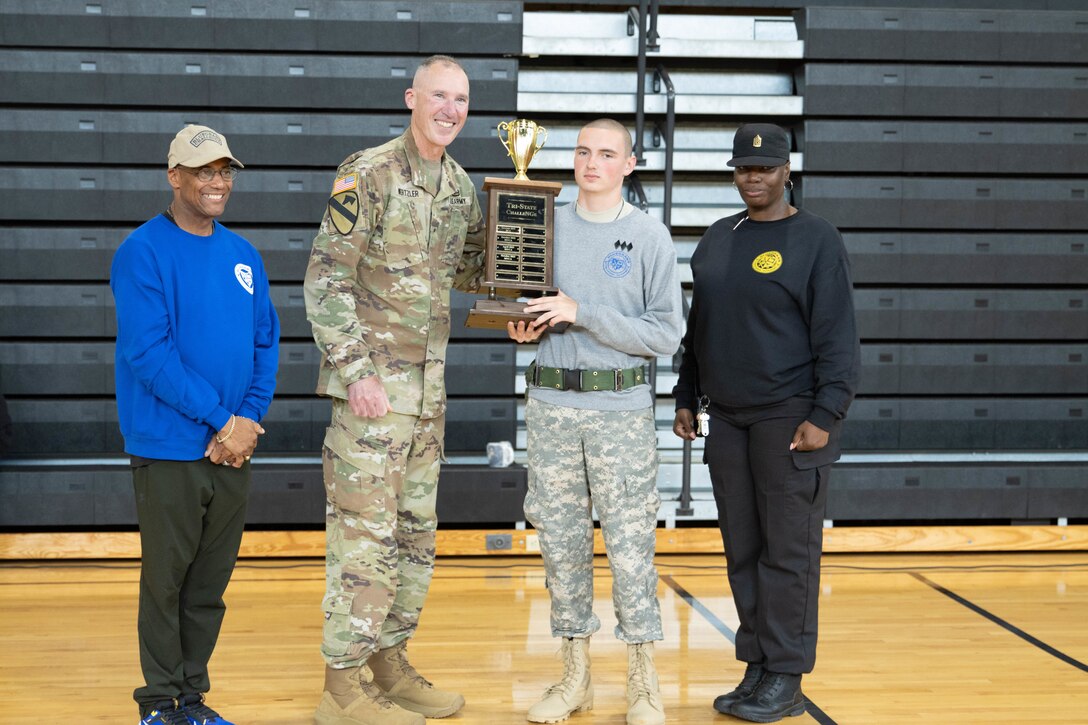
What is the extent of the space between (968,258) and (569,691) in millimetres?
3471

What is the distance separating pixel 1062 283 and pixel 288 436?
384cm

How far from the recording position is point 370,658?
312 centimetres

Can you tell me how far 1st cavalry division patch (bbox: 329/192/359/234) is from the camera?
9.23 ft

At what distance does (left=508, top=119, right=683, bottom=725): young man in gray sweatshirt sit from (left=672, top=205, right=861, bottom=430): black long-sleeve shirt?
22 centimetres

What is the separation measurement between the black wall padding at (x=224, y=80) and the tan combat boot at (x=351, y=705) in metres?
3.11

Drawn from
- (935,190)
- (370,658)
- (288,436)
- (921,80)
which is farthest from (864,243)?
(370,658)

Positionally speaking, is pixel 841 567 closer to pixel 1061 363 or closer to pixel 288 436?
pixel 1061 363

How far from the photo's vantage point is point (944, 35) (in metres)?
5.47

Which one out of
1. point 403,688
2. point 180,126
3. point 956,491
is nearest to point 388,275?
point 403,688

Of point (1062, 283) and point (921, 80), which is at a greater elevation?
point (921, 80)

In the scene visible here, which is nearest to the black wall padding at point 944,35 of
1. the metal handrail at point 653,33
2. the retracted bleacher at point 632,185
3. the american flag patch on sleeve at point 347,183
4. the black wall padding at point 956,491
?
the retracted bleacher at point 632,185

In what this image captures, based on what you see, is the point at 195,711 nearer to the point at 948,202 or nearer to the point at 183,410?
the point at 183,410

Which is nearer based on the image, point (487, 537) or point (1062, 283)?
point (487, 537)

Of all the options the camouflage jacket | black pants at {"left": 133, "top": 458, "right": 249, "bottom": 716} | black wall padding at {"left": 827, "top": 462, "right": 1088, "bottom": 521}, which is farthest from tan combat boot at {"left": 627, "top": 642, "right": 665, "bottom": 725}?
black wall padding at {"left": 827, "top": 462, "right": 1088, "bottom": 521}
